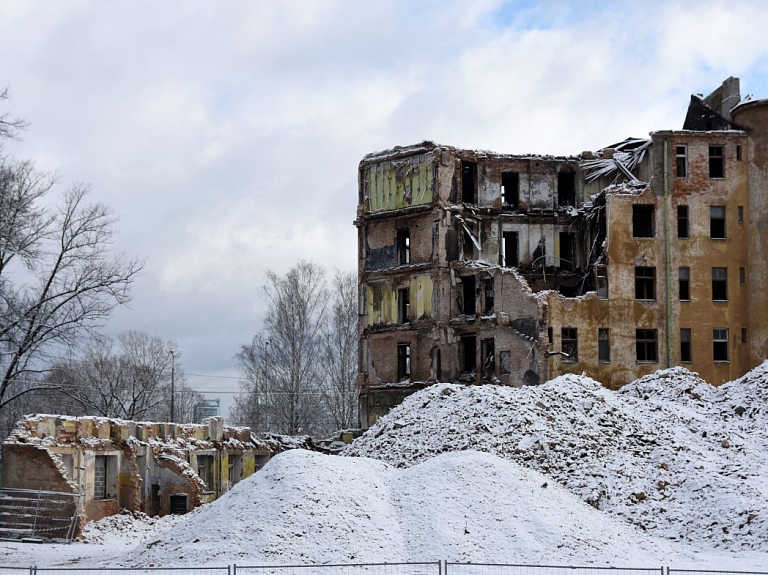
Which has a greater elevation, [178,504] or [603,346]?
[603,346]

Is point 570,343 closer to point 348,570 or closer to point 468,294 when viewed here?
point 468,294

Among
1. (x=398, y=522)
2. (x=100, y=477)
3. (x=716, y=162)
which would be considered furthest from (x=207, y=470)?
(x=716, y=162)

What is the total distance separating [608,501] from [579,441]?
2.86 m

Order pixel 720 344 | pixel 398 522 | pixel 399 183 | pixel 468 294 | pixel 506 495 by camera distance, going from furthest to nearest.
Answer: pixel 399 183 < pixel 468 294 < pixel 720 344 < pixel 506 495 < pixel 398 522

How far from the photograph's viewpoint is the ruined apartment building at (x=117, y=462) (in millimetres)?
29984

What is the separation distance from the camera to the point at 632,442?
1107 inches

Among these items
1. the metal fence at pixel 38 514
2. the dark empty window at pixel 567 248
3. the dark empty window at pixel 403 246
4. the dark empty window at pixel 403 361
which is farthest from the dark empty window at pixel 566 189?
the metal fence at pixel 38 514

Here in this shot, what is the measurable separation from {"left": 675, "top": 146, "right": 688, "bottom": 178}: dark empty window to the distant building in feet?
74.3

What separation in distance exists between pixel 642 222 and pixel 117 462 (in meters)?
25.0

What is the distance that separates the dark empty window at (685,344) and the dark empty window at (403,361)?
12.4 m

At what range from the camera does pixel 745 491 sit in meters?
24.8

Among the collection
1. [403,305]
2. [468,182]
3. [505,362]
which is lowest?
[505,362]

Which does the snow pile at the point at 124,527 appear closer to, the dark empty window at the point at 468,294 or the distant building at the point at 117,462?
the distant building at the point at 117,462

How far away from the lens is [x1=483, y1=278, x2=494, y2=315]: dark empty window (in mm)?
44344
